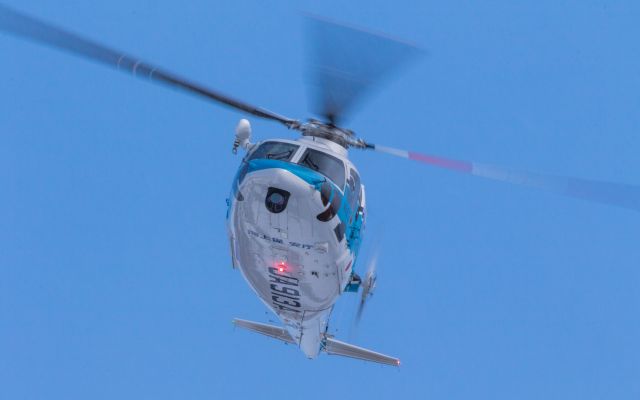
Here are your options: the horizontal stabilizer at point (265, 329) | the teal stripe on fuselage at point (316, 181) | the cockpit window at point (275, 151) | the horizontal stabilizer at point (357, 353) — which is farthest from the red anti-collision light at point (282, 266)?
the horizontal stabilizer at point (265, 329)

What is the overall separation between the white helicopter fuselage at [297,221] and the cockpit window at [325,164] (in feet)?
0.09

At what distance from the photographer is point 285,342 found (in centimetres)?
2664

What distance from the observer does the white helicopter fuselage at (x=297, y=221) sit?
667 inches

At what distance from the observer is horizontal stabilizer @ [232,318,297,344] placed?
27000mm

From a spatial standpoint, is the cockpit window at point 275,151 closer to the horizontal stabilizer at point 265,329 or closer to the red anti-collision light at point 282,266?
the red anti-collision light at point 282,266

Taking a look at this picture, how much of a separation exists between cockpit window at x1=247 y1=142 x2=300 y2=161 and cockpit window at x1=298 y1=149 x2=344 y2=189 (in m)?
0.36

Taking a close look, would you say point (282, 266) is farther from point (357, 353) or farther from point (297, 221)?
point (357, 353)

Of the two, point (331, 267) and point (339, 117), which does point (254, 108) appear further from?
point (331, 267)

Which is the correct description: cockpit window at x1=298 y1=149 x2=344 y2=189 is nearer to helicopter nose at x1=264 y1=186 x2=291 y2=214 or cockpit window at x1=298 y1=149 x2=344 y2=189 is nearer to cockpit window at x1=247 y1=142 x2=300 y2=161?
cockpit window at x1=247 y1=142 x2=300 y2=161

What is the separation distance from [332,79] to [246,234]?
4562 millimetres

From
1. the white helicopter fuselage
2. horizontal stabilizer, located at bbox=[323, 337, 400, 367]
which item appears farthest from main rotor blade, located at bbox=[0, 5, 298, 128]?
horizontal stabilizer, located at bbox=[323, 337, 400, 367]

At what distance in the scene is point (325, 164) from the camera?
17812 mm

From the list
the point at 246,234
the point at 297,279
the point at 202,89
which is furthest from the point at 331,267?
the point at 202,89

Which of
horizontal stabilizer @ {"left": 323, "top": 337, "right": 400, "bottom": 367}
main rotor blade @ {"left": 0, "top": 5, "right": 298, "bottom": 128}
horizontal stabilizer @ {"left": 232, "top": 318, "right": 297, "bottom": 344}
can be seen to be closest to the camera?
main rotor blade @ {"left": 0, "top": 5, "right": 298, "bottom": 128}
